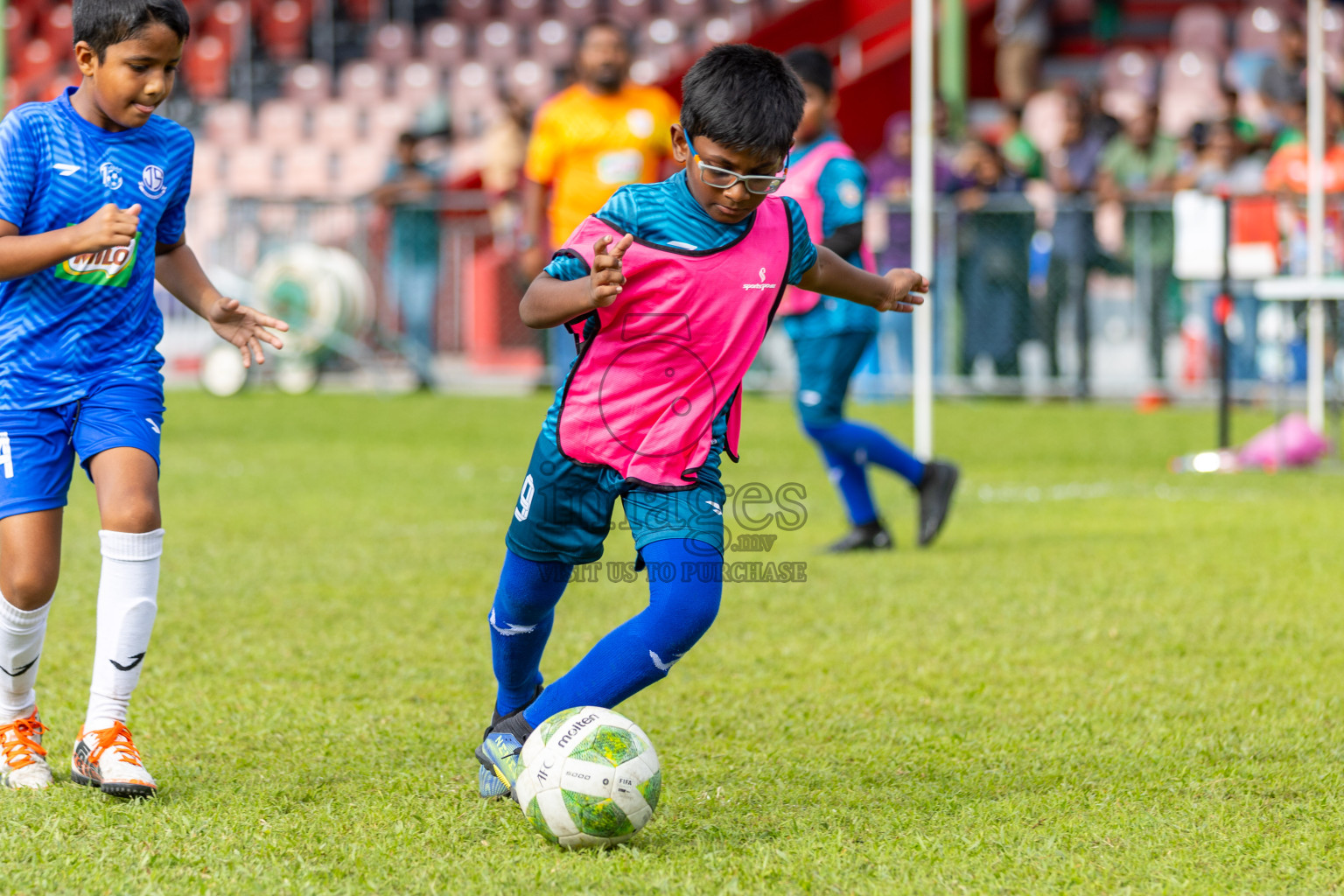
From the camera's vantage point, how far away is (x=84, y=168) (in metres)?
3.52

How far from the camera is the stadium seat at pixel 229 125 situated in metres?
23.2

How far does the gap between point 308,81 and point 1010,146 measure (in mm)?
12622

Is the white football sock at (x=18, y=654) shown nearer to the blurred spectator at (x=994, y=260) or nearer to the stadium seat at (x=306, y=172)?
the blurred spectator at (x=994, y=260)

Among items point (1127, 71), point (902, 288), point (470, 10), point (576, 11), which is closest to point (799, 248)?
point (902, 288)

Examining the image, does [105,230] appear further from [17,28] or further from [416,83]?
[17,28]

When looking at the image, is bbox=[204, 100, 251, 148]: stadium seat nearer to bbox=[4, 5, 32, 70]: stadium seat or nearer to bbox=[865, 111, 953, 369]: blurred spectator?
bbox=[4, 5, 32, 70]: stadium seat

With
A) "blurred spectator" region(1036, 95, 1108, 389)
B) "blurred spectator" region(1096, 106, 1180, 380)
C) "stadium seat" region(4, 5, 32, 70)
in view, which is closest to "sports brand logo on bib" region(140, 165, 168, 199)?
"blurred spectator" region(1036, 95, 1108, 389)

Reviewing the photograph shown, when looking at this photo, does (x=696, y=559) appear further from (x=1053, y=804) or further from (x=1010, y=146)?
(x=1010, y=146)

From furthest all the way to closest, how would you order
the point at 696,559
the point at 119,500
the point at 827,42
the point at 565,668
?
the point at 827,42 → the point at 565,668 → the point at 119,500 → the point at 696,559

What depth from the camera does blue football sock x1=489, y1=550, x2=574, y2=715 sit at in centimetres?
351

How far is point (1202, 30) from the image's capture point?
66.6 ft

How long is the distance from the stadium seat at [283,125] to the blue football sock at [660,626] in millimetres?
20764

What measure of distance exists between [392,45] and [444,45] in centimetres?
81

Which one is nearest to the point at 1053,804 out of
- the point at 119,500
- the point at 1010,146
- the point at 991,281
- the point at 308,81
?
the point at 119,500
